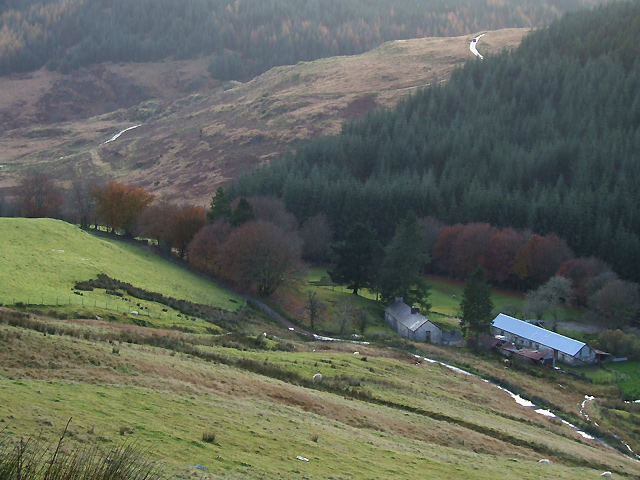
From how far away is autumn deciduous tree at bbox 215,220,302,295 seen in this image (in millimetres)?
72438

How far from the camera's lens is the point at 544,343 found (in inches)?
2712

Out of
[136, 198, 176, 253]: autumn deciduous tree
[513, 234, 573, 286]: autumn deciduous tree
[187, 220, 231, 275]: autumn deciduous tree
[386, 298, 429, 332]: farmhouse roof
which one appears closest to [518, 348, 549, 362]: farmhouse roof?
[386, 298, 429, 332]: farmhouse roof

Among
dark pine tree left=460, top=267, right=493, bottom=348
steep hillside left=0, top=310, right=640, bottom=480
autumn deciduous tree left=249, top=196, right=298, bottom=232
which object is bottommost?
dark pine tree left=460, top=267, right=493, bottom=348

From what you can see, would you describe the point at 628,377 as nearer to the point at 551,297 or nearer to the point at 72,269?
the point at 551,297

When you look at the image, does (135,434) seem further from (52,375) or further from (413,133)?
(413,133)

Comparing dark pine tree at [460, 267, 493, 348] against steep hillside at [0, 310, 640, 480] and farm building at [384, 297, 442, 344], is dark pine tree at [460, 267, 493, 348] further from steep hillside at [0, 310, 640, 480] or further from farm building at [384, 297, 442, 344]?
steep hillside at [0, 310, 640, 480]

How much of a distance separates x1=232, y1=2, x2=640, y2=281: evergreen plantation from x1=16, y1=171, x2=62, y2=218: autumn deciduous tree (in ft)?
101

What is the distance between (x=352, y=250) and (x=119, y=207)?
30.0 metres

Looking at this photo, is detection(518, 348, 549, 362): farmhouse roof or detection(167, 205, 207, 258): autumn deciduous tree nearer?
detection(518, 348, 549, 362): farmhouse roof

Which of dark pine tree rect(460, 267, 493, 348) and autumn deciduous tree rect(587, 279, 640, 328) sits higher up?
dark pine tree rect(460, 267, 493, 348)

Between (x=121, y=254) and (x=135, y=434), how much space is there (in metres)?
55.7

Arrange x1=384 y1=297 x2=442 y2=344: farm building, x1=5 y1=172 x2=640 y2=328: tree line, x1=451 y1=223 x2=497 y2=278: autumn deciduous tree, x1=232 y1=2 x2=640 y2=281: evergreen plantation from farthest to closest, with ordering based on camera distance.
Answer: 1. x1=232 y1=2 x2=640 y2=281: evergreen plantation
2. x1=451 y1=223 x2=497 y2=278: autumn deciduous tree
3. x1=5 y1=172 x2=640 y2=328: tree line
4. x1=384 y1=297 x2=442 y2=344: farm building

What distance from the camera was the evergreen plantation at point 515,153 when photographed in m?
102

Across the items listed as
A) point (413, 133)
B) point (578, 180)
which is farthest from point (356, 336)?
point (413, 133)
